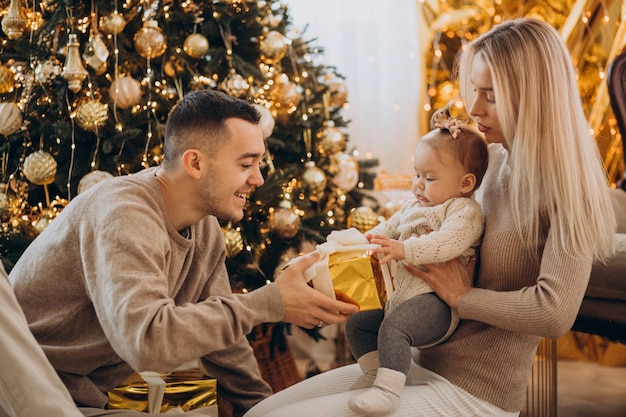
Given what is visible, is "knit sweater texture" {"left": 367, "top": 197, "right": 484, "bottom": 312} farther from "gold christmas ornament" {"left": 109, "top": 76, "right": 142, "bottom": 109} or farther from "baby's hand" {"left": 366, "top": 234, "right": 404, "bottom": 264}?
"gold christmas ornament" {"left": 109, "top": 76, "right": 142, "bottom": 109}

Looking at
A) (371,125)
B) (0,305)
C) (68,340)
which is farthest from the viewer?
(371,125)

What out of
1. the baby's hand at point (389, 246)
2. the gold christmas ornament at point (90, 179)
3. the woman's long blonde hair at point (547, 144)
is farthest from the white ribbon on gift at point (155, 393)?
the gold christmas ornament at point (90, 179)

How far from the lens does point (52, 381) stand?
122 cm

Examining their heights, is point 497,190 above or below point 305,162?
above

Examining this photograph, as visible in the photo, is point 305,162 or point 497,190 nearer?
point 497,190

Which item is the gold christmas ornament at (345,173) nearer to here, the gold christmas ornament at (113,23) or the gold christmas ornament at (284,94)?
the gold christmas ornament at (284,94)

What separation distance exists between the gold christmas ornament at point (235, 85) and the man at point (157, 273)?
1.02 meters

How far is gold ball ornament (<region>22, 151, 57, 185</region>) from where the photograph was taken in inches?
101

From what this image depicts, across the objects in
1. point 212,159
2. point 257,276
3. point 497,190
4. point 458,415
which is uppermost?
point 212,159

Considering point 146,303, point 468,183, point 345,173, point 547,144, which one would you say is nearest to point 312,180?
point 345,173

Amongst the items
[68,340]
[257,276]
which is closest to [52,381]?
[68,340]

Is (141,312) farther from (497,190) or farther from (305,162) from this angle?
(305,162)

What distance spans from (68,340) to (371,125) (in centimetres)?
268

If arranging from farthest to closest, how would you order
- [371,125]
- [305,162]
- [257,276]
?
1. [371,125]
2. [305,162]
3. [257,276]
